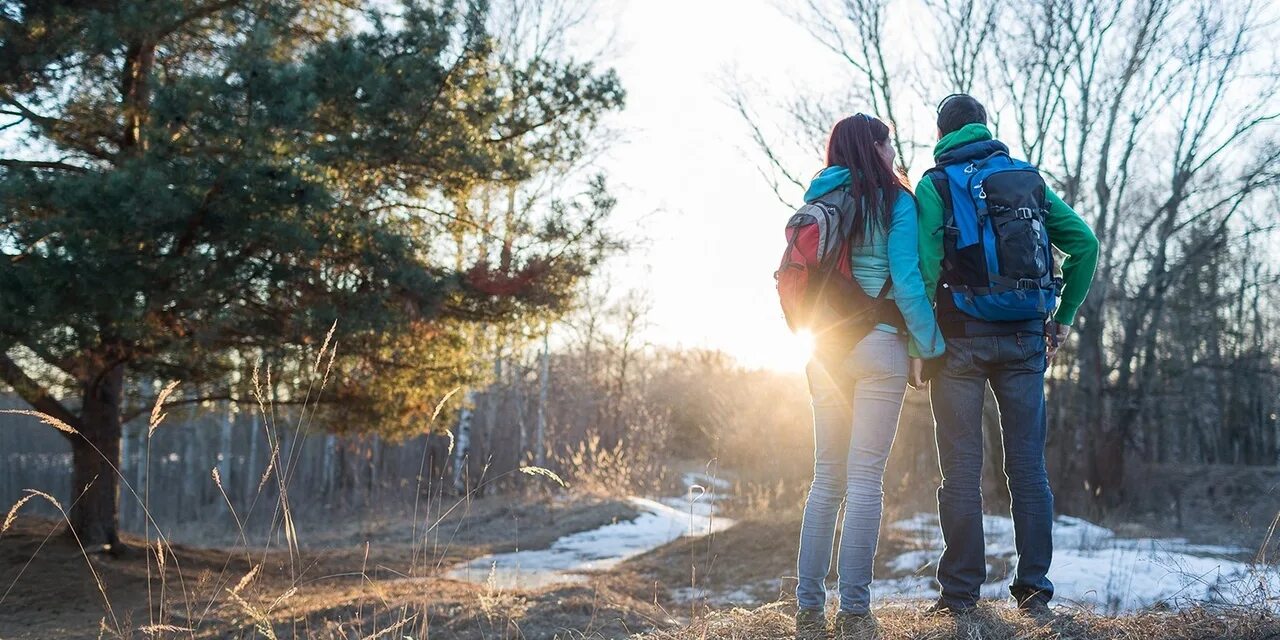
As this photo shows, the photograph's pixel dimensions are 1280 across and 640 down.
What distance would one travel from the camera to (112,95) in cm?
750

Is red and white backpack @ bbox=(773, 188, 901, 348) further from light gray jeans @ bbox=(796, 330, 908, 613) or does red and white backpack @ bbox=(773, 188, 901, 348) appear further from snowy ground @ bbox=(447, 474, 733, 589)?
snowy ground @ bbox=(447, 474, 733, 589)

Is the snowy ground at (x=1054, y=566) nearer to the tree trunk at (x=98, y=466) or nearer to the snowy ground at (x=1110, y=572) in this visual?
the snowy ground at (x=1110, y=572)

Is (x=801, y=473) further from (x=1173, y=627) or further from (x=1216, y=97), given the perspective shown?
(x=1173, y=627)

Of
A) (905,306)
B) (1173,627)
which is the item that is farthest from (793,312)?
(1173,627)

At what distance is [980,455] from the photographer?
123 inches

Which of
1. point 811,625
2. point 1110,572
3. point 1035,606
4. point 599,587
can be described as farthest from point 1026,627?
point 599,587

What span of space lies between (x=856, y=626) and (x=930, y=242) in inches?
47.6

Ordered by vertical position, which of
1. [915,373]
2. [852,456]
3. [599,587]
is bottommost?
[599,587]

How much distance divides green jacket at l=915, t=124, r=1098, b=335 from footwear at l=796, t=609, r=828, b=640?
1.08 m

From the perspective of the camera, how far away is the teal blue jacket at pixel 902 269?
9.40 feet

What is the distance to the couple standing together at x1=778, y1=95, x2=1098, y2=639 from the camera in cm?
293

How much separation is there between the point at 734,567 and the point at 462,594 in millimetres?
3085

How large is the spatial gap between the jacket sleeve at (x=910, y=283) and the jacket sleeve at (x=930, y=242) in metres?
0.11

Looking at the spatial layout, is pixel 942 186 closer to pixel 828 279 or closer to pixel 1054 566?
pixel 828 279
